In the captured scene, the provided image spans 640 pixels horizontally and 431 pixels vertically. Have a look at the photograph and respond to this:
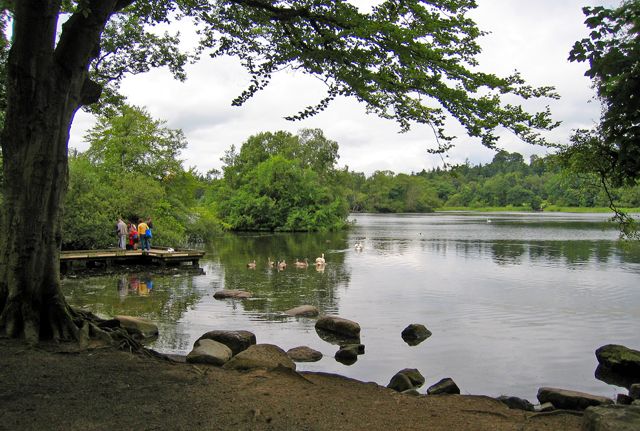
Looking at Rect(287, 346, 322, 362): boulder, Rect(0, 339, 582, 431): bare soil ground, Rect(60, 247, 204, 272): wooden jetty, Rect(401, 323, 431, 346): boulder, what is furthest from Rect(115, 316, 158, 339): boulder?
Rect(60, 247, 204, 272): wooden jetty

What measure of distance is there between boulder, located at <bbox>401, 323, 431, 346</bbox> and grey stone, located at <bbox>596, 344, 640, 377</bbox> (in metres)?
3.90

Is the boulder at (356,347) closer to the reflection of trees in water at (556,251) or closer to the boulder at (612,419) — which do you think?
the boulder at (612,419)

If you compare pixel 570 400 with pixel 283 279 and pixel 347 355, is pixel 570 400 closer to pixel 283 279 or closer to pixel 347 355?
pixel 347 355

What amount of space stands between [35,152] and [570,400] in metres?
8.65

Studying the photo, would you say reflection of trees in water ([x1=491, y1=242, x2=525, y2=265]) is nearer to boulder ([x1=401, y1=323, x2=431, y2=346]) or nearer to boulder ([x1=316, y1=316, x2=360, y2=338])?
boulder ([x1=401, y1=323, x2=431, y2=346])

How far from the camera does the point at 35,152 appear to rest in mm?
7309

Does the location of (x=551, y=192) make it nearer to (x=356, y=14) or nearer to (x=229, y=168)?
(x=229, y=168)

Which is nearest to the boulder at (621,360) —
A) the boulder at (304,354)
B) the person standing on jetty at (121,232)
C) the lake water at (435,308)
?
the lake water at (435,308)

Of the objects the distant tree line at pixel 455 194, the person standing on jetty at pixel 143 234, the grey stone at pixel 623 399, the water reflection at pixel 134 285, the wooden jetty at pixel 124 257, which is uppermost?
the distant tree line at pixel 455 194

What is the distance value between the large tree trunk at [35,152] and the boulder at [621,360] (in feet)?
33.0

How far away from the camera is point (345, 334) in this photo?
501 inches

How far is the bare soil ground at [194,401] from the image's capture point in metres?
5.33

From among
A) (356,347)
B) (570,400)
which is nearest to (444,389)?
(570,400)

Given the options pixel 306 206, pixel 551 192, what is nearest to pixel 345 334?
pixel 306 206
